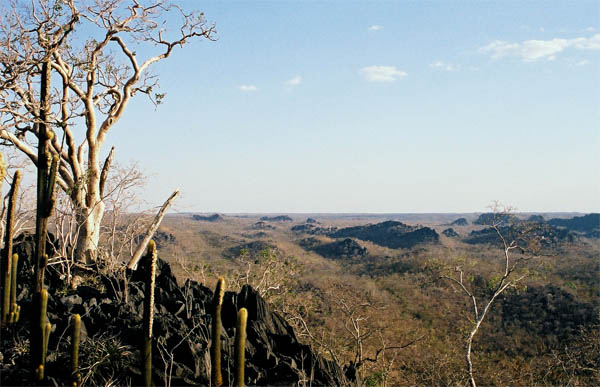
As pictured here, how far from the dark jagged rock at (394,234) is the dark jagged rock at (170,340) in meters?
43.2

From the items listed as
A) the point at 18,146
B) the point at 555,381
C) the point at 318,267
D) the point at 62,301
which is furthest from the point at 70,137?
the point at 318,267

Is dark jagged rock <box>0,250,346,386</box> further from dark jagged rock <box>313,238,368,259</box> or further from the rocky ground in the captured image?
dark jagged rock <box>313,238,368,259</box>

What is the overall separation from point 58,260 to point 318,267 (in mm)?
25272

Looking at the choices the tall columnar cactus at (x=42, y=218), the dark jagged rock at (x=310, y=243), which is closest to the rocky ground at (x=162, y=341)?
the tall columnar cactus at (x=42, y=218)

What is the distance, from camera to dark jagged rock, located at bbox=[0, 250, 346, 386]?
23.6ft

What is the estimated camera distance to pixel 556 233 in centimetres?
4581

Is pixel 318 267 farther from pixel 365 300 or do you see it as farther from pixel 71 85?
pixel 71 85

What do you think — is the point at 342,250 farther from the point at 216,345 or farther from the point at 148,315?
the point at 148,315

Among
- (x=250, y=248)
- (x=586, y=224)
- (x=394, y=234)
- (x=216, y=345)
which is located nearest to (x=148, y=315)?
(x=216, y=345)

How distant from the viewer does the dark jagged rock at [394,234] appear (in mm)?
52438

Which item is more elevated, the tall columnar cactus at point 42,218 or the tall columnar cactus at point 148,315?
the tall columnar cactus at point 42,218

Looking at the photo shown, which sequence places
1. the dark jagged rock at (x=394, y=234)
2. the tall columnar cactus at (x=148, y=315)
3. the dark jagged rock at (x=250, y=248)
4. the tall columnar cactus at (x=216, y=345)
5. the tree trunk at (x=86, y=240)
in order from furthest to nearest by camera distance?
1. the dark jagged rock at (x=394, y=234)
2. the dark jagged rock at (x=250, y=248)
3. the tree trunk at (x=86, y=240)
4. the tall columnar cactus at (x=216, y=345)
5. the tall columnar cactus at (x=148, y=315)

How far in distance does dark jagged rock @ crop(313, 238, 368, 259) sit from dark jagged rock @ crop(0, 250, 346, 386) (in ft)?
105

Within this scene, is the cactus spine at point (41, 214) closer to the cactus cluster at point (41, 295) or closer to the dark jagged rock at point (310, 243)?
the cactus cluster at point (41, 295)
